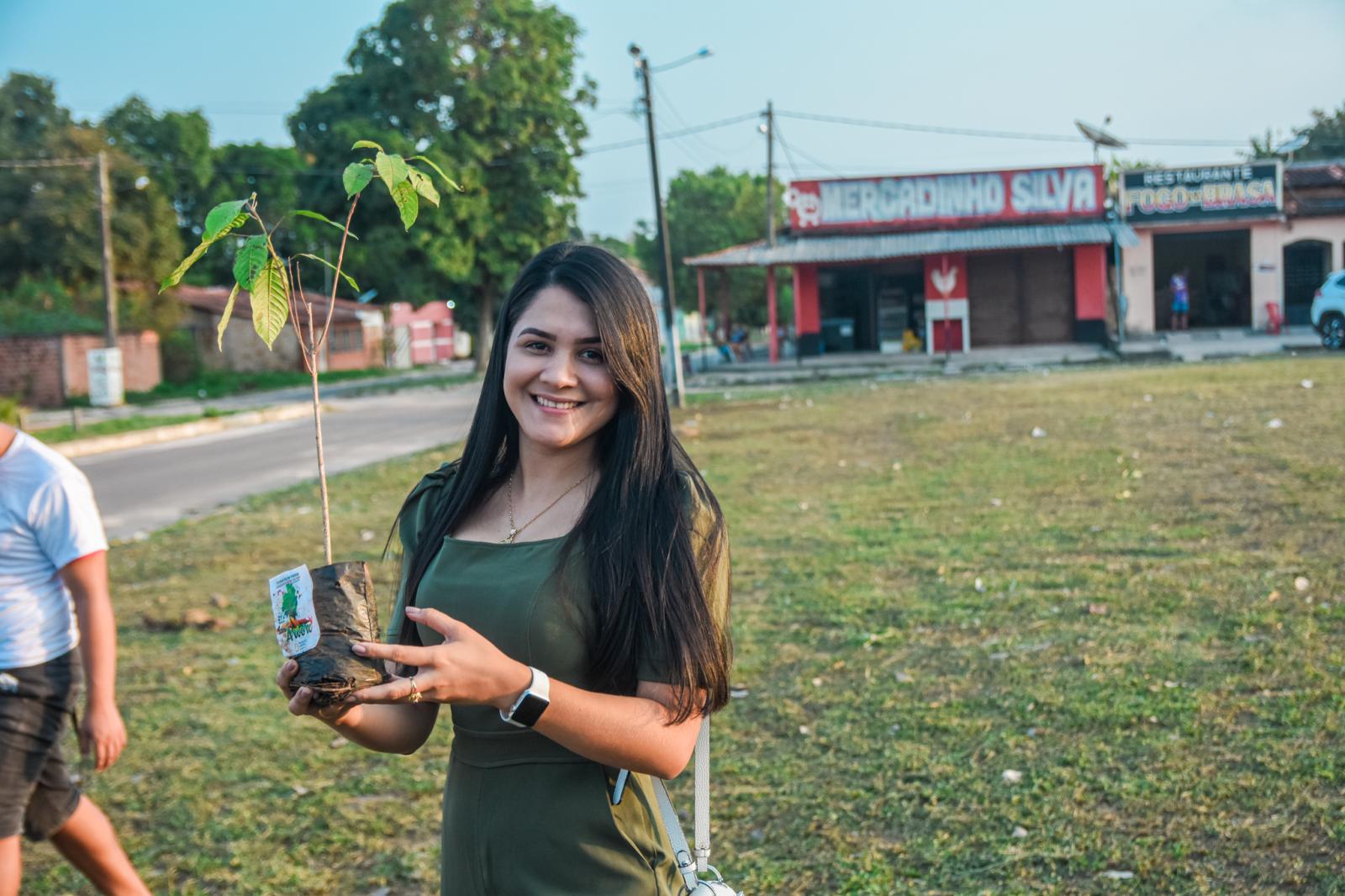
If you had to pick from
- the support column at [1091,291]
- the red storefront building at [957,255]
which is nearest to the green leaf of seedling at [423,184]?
the red storefront building at [957,255]

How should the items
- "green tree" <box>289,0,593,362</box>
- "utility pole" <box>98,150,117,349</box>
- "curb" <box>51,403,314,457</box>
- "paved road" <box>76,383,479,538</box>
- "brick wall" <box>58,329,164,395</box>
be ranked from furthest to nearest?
1. "green tree" <box>289,0,593,362</box>
2. "brick wall" <box>58,329,164,395</box>
3. "utility pole" <box>98,150,117,349</box>
4. "curb" <box>51,403,314,457</box>
5. "paved road" <box>76,383,479,538</box>

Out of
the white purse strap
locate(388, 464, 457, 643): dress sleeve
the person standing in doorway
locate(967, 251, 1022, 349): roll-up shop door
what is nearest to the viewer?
the white purse strap

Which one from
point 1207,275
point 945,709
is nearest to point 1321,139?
point 1207,275

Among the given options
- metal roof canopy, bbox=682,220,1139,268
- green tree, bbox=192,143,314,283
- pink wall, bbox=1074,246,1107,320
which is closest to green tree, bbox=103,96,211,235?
green tree, bbox=192,143,314,283

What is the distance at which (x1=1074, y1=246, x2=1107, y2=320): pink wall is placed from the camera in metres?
33.9

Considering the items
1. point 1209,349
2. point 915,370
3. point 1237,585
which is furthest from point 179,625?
point 1209,349

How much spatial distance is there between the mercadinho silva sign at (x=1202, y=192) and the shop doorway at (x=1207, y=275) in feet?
6.35

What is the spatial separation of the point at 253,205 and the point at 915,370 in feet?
94.4

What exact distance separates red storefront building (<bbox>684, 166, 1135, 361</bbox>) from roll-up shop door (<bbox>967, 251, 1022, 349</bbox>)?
0.02 meters

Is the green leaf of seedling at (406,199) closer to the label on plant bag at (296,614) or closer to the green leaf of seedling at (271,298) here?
the green leaf of seedling at (271,298)

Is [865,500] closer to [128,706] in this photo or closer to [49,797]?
[128,706]

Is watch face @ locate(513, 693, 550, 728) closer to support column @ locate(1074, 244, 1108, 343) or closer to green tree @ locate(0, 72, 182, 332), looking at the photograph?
support column @ locate(1074, 244, 1108, 343)

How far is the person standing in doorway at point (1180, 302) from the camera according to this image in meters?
34.7

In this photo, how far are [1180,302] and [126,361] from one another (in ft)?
99.6
